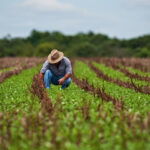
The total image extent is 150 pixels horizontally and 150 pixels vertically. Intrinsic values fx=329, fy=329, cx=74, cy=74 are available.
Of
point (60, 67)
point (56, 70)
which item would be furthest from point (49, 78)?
point (60, 67)

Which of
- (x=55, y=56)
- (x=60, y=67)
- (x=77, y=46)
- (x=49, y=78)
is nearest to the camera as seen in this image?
(x=55, y=56)

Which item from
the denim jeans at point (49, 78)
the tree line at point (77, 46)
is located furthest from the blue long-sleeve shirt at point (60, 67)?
the tree line at point (77, 46)

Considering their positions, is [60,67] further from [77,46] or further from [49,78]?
[77,46]

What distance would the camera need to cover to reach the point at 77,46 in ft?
298

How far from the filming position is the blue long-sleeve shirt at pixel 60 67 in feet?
30.9

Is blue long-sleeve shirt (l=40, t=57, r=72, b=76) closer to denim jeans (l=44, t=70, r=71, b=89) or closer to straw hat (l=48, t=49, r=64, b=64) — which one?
denim jeans (l=44, t=70, r=71, b=89)

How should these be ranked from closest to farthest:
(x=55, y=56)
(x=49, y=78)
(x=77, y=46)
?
(x=55, y=56) → (x=49, y=78) → (x=77, y=46)

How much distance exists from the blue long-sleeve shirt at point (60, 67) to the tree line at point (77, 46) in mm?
63006

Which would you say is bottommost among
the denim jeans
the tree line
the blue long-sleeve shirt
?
the tree line

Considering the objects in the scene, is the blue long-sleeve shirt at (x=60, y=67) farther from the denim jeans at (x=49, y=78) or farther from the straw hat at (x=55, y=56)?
the straw hat at (x=55, y=56)

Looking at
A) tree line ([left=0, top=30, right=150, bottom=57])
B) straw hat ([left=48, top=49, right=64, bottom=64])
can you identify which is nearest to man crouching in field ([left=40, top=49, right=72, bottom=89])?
straw hat ([left=48, top=49, right=64, bottom=64])

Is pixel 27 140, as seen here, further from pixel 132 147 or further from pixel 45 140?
pixel 132 147

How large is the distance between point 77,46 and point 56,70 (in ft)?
268

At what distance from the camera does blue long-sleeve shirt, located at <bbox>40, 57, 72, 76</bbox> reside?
371 inches
